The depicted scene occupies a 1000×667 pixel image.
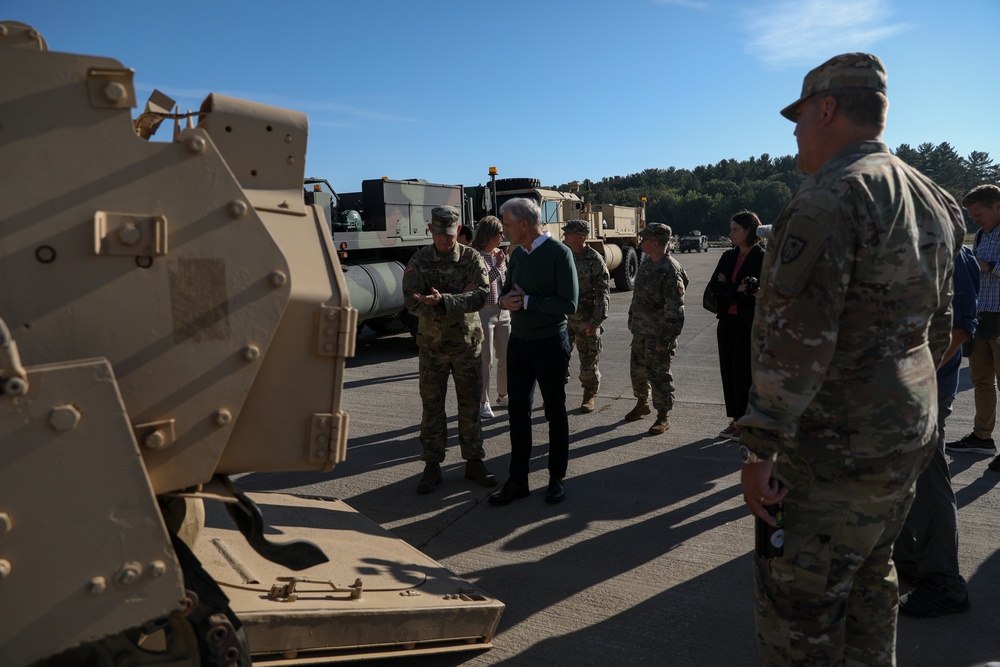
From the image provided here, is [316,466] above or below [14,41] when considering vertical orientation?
below

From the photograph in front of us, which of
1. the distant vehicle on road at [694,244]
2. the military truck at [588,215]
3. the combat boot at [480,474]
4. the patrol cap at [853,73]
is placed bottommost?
the combat boot at [480,474]

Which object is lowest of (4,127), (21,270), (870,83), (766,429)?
(766,429)

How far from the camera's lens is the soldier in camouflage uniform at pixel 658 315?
6164 mm

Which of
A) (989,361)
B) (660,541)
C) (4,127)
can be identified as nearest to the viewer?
(4,127)

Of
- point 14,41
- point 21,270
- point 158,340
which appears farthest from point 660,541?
point 14,41

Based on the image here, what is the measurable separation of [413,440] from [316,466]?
3927 millimetres

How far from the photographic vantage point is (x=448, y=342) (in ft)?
16.4

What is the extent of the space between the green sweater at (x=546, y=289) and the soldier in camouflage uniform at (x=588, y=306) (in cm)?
180

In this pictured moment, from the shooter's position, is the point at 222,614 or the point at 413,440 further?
the point at 413,440

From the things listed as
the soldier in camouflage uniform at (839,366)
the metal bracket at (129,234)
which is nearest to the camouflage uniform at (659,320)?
the soldier in camouflage uniform at (839,366)

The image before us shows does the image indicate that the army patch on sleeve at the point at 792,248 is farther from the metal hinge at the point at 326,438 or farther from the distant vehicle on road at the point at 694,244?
the distant vehicle on road at the point at 694,244

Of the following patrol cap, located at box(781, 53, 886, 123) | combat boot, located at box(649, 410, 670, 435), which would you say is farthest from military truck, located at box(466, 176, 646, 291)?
patrol cap, located at box(781, 53, 886, 123)

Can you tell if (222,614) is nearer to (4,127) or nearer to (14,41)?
(4,127)

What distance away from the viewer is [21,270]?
1777 millimetres
